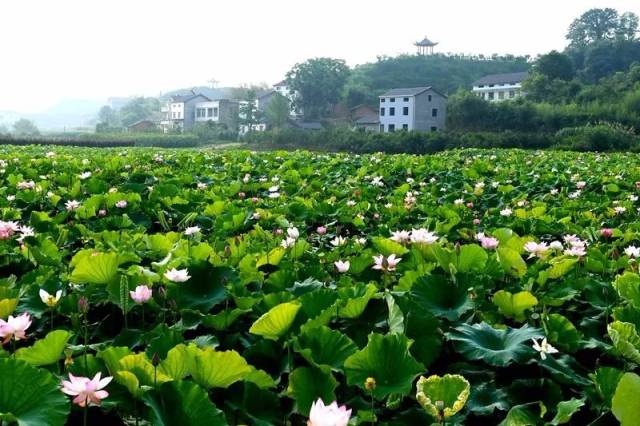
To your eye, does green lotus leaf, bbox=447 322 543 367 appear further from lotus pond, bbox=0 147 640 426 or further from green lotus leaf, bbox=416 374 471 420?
green lotus leaf, bbox=416 374 471 420

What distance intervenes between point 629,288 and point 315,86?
63.4 metres

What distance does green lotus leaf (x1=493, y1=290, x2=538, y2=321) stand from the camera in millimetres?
1382

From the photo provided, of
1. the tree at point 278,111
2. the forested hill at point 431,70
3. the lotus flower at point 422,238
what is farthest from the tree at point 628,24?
the lotus flower at point 422,238

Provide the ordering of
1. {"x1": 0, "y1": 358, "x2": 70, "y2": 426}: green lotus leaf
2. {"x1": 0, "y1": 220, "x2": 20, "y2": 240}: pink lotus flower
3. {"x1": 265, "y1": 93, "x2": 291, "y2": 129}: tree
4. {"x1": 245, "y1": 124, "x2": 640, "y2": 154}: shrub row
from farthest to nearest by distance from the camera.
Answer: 1. {"x1": 265, "y1": 93, "x2": 291, "y2": 129}: tree
2. {"x1": 245, "y1": 124, "x2": 640, "y2": 154}: shrub row
3. {"x1": 0, "y1": 220, "x2": 20, "y2": 240}: pink lotus flower
4. {"x1": 0, "y1": 358, "x2": 70, "y2": 426}: green lotus leaf

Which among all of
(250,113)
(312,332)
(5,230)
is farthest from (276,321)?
(250,113)

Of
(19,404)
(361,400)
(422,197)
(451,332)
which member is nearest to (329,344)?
(361,400)

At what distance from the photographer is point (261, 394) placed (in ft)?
3.43

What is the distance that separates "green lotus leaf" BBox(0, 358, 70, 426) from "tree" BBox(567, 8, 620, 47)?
91.8 metres

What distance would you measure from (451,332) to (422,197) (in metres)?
2.69

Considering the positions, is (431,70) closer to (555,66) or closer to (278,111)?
(555,66)

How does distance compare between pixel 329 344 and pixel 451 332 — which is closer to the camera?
pixel 329 344

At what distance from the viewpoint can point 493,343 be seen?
1.22 metres

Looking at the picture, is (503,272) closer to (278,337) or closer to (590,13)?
(278,337)

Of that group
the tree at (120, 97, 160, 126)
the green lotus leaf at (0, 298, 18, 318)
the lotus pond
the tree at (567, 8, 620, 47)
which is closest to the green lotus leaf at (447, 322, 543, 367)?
the lotus pond
